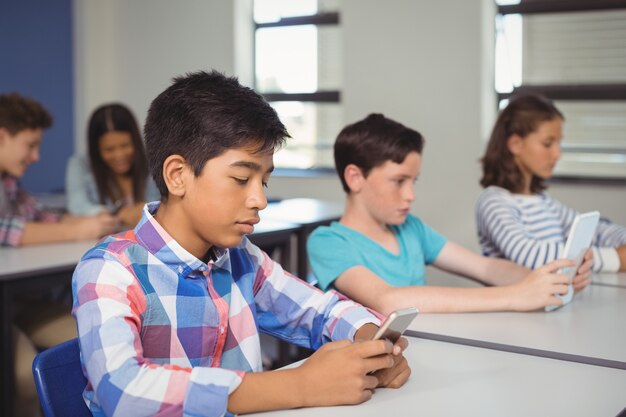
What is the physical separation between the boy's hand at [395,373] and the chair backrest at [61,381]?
47 centimetres

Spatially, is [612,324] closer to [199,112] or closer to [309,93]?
[199,112]

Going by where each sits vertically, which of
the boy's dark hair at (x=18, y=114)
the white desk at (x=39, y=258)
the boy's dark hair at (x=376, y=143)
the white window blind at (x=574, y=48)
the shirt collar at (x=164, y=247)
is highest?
the white window blind at (x=574, y=48)

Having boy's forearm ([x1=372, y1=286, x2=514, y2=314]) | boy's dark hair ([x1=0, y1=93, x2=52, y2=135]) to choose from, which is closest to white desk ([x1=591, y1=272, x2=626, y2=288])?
boy's forearm ([x1=372, y1=286, x2=514, y2=314])

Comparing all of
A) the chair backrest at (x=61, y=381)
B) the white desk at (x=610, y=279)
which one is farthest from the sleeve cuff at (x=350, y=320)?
the white desk at (x=610, y=279)

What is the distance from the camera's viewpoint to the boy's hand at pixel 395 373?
46.5 inches

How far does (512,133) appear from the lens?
2459 millimetres

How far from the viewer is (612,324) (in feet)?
5.38

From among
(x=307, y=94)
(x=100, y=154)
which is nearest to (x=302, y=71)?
(x=307, y=94)

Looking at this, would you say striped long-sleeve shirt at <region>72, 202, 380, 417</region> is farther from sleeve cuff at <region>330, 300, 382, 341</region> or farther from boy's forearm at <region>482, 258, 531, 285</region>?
boy's forearm at <region>482, 258, 531, 285</region>

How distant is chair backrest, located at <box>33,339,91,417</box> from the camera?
1.12 meters

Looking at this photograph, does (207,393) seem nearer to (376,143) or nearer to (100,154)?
(376,143)

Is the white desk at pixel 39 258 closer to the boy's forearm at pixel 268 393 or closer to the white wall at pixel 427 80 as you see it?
the boy's forearm at pixel 268 393

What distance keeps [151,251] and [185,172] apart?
14 cm

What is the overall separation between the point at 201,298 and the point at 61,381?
0.82ft
